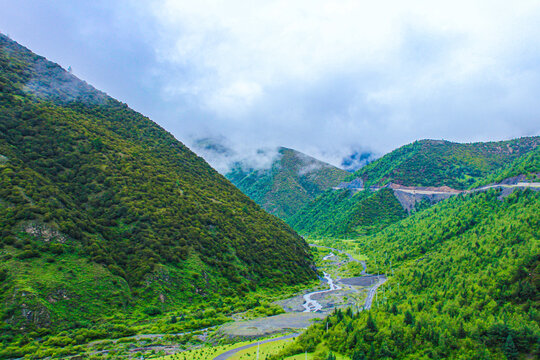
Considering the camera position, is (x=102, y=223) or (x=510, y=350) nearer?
(x=510, y=350)

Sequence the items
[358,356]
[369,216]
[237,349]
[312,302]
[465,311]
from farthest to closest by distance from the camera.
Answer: [369,216]
[312,302]
[237,349]
[465,311]
[358,356]

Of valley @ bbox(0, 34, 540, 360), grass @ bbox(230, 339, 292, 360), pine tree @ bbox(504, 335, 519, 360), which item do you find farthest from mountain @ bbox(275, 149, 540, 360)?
grass @ bbox(230, 339, 292, 360)

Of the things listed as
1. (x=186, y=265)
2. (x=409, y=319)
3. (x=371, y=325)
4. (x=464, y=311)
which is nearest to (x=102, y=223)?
(x=186, y=265)

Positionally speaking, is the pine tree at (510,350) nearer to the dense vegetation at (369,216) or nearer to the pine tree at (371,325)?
the pine tree at (371,325)

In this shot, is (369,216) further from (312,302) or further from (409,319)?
(409,319)

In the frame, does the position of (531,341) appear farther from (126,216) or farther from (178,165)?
(178,165)

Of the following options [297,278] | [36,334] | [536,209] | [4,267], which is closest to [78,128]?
[4,267]
